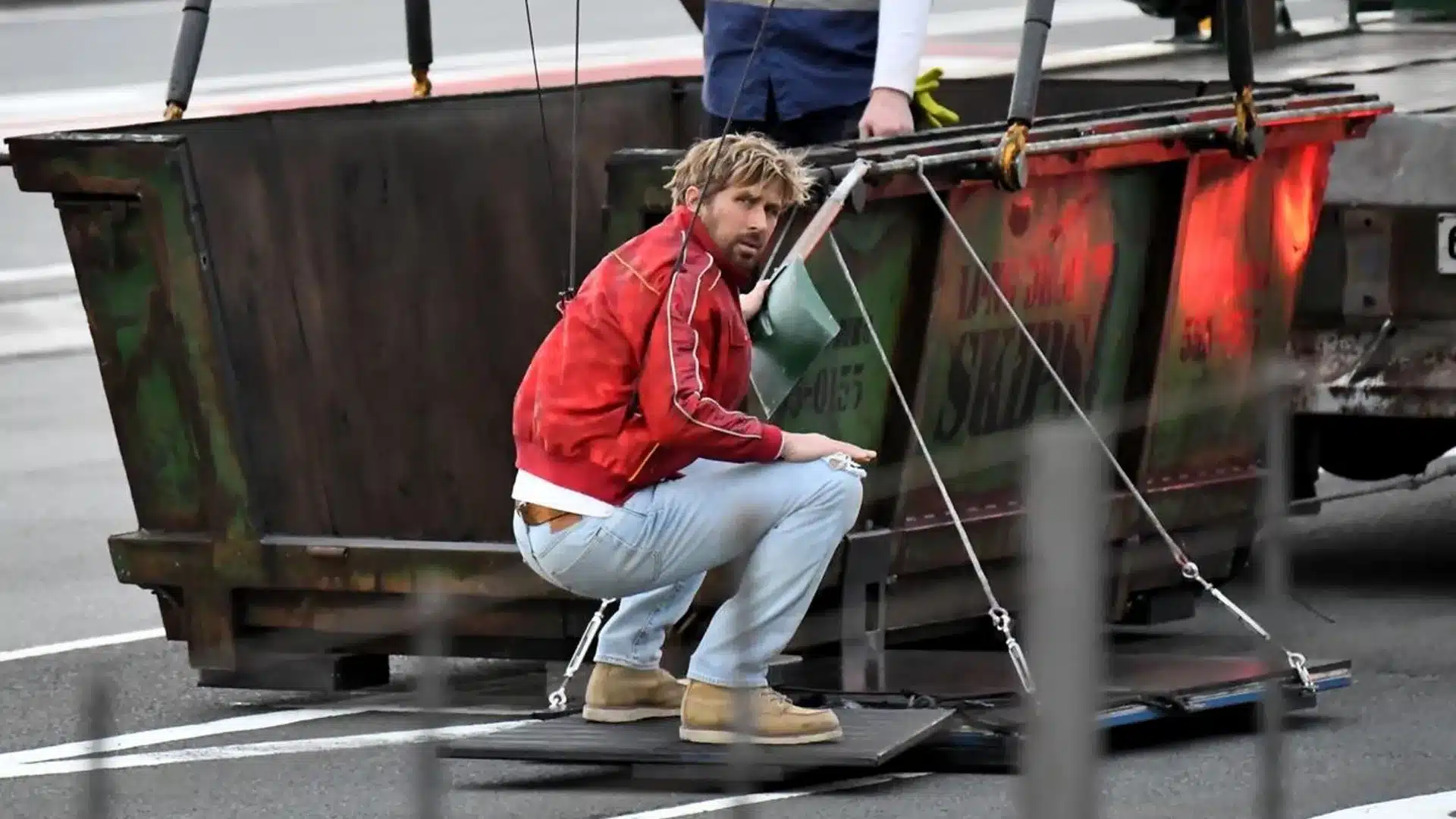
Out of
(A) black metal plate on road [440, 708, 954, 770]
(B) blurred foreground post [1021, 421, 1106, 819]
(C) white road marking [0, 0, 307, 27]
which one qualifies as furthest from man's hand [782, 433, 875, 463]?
(C) white road marking [0, 0, 307, 27]

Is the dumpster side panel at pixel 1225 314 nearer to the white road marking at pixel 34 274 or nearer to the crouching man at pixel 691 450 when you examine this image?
the crouching man at pixel 691 450

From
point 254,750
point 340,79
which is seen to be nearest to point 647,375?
point 254,750

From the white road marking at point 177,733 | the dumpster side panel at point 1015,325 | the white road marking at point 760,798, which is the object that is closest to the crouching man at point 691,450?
the white road marking at point 760,798

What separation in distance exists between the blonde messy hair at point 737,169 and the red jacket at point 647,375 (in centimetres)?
7

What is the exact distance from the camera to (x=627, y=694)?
6.29m

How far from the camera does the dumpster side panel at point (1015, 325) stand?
678cm

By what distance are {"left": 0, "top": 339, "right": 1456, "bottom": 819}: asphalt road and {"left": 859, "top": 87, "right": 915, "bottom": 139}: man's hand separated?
1.43m

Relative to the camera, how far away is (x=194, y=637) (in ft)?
23.0

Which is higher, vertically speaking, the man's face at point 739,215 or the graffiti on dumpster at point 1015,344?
the man's face at point 739,215

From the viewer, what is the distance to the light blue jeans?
5.96 meters

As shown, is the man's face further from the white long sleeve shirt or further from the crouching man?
the white long sleeve shirt

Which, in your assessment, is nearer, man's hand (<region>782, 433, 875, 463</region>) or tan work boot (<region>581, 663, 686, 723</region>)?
man's hand (<region>782, 433, 875, 463</region>)

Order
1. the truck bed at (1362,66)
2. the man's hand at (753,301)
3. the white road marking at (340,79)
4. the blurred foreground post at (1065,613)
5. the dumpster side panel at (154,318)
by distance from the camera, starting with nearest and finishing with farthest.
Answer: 1. the blurred foreground post at (1065,613)
2. the man's hand at (753,301)
3. the dumpster side panel at (154,318)
4. the truck bed at (1362,66)
5. the white road marking at (340,79)

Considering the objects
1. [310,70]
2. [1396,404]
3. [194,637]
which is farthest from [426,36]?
[310,70]
